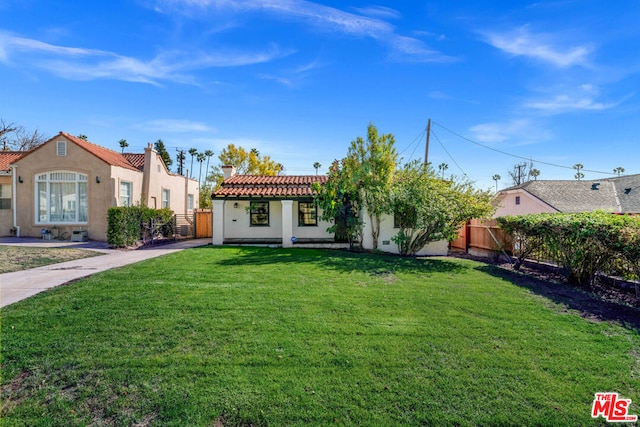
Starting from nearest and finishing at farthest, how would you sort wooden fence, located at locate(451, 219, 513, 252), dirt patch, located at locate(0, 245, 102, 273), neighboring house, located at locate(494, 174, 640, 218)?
dirt patch, located at locate(0, 245, 102, 273)
wooden fence, located at locate(451, 219, 513, 252)
neighboring house, located at locate(494, 174, 640, 218)

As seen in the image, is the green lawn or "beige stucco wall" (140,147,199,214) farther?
Answer: "beige stucco wall" (140,147,199,214)

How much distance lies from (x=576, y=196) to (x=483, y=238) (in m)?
17.8

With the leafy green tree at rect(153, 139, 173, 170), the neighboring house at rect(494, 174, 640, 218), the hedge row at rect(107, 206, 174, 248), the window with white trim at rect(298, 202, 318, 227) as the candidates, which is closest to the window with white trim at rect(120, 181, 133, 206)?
the hedge row at rect(107, 206, 174, 248)

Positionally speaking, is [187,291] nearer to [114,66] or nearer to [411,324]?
[411,324]

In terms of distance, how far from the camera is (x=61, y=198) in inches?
648

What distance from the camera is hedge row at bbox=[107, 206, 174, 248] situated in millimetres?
13883

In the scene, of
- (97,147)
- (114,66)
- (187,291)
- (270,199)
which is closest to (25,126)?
(97,147)

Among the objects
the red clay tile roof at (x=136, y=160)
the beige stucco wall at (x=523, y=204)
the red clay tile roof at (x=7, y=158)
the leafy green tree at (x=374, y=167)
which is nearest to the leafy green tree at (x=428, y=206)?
the leafy green tree at (x=374, y=167)

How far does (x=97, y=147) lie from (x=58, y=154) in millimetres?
2190

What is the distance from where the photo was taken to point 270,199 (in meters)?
Answer: 16.2

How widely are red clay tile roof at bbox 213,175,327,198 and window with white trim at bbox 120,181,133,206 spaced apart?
19.3 feet

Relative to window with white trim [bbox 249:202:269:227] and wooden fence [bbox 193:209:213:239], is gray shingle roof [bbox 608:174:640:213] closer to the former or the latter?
window with white trim [bbox 249:202:269:227]

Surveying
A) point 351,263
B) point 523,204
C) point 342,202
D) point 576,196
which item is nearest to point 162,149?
point 342,202

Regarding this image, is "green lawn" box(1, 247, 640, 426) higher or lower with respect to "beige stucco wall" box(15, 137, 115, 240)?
lower
